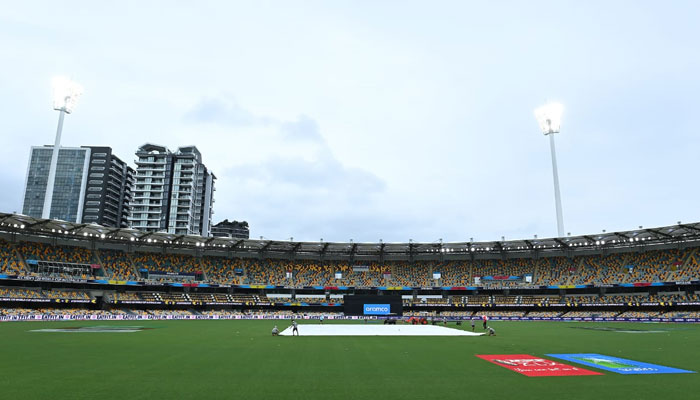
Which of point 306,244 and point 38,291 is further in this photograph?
point 306,244

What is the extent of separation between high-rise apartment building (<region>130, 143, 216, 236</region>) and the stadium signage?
415 ft

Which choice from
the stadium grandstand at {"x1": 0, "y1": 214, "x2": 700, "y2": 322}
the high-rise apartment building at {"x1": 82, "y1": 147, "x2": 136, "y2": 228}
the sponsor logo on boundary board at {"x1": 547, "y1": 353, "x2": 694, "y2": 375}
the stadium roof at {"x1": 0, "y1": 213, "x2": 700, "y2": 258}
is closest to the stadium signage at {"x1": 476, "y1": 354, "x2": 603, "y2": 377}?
the sponsor logo on boundary board at {"x1": 547, "y1": 353, "x2": 694, "y2": 375}

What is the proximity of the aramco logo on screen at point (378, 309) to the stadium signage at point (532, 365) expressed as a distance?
4117cm

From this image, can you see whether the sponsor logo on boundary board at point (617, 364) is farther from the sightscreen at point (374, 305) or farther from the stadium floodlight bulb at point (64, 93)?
the stadium floodlight bulb at point (64, 93)

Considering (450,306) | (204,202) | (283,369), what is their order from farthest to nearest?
→ 1. (204,202)
2. (450,306)
3. (283,369)

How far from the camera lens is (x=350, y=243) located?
7894 cm

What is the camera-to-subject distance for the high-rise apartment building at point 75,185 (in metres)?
138

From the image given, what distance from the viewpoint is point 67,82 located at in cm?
6525

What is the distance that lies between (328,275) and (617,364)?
Result: 67.0 metres

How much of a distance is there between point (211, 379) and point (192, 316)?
188 ft

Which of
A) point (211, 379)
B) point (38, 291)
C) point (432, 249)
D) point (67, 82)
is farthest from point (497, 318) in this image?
point (67, 82)

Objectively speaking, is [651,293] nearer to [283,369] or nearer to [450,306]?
[450,306]

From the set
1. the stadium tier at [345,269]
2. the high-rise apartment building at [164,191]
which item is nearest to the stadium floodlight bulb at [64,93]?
the stadium tier at [345,269]

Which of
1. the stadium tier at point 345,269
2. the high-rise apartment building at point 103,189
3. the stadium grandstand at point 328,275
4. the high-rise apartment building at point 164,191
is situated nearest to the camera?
the stadium grandstand at point 328,275
